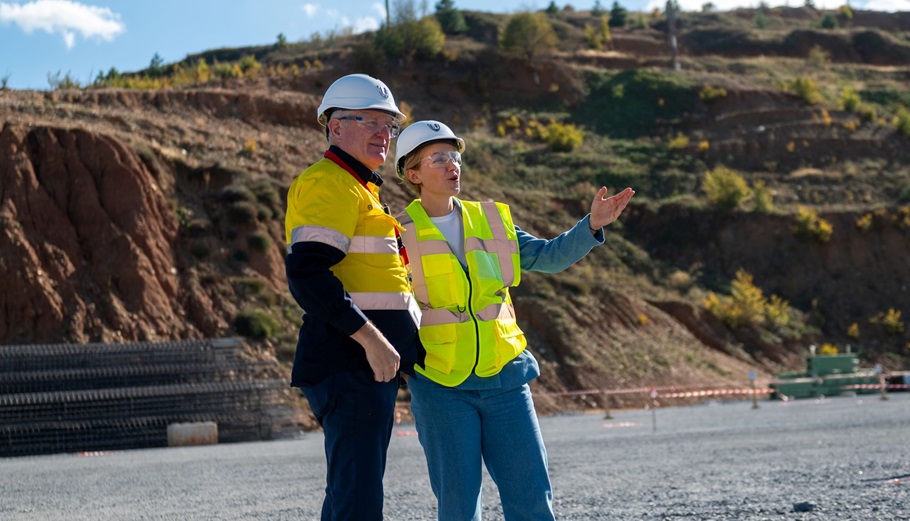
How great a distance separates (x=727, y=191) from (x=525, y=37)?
2208 cm

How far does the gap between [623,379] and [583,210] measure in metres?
15.6

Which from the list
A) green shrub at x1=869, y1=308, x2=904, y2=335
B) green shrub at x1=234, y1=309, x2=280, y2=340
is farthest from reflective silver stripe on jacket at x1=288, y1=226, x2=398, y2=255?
green shrub at x1=869, y1=308, x2=904, y2=335

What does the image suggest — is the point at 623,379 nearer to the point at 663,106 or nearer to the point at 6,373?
the point at 6,373

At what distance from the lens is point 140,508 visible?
9461mm

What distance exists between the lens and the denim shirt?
4.80m

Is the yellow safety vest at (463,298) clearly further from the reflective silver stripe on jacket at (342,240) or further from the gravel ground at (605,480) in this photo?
the gravel ground at (605,480)

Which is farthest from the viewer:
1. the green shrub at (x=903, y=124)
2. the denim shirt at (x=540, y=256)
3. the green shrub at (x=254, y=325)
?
the green shrub at (x=903, y=124)

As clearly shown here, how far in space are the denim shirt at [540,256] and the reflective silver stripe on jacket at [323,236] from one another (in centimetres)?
79

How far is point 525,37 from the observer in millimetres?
68625

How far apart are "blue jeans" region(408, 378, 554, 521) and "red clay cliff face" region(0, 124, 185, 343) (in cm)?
2641

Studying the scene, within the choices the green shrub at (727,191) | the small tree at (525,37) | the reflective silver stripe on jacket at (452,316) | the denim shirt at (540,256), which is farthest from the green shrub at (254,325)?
the small tree at (525,37)

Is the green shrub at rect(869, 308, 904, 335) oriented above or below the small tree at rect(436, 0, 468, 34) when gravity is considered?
below

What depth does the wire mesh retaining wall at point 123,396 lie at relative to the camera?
75.4ft

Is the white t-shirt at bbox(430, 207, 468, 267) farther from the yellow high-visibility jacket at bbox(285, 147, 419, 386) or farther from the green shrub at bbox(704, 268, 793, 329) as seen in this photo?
the green shrub at bbox(704, 268, 793, 329)
